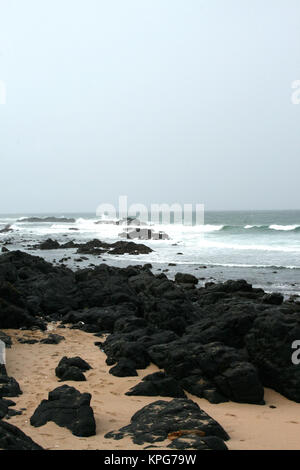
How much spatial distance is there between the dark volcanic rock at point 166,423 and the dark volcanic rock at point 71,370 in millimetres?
2119

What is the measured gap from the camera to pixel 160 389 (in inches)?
266

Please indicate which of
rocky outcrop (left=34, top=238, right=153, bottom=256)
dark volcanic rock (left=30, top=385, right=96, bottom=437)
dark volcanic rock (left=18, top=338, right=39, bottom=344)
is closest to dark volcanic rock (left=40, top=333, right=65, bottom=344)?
dark volcanic rock (left=18, top=338, right=39, bottom=344)

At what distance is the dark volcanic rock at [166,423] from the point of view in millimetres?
4858

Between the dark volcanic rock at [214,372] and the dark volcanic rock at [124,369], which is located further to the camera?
the dark volcanic rock at [124,369]

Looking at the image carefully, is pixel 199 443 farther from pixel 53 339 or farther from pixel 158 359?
pixel 53 339

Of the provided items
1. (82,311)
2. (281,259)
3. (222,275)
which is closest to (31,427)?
(82,311)

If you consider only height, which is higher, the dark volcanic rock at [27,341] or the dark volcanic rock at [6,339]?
the dark volcanic rock at [6,339]

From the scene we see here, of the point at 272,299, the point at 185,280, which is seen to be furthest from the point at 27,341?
the point at 185,280

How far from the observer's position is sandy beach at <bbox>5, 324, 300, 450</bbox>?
486cm

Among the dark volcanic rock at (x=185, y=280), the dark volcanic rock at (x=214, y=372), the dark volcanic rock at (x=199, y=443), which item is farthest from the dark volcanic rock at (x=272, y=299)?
the dark volcanic rock at (x=199, y=443)

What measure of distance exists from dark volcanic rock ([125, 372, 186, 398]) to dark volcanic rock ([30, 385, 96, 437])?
1.28 m

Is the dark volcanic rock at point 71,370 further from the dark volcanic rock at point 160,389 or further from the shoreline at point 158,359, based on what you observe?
the dark volcanic rock at point 160,389

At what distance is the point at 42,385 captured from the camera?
6953 mm
